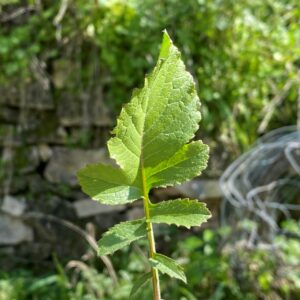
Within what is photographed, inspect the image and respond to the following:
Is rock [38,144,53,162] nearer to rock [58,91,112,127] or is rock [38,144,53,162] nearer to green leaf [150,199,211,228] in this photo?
rock [58,91,112,127]

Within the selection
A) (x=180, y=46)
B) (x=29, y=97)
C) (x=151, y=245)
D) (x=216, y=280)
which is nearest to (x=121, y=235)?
(x=151, y=245)

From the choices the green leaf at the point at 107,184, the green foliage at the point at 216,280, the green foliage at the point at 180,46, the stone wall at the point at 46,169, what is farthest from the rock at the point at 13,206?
the green leaf at the point at 107,184

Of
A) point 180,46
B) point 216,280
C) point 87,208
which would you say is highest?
point 180,46

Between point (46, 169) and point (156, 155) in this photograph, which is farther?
point (46, 169)

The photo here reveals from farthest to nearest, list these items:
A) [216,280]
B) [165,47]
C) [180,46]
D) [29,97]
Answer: [29,97], [180,46], [216,280], [165,47]

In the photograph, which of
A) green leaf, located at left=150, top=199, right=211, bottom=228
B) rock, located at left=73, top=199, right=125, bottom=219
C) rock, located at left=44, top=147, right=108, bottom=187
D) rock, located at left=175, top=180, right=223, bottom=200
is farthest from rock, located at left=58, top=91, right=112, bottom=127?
green leaf, located at left=150, top=199, right=211, bottom=228

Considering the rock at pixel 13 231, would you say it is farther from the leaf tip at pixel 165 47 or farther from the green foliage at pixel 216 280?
the leaf tip at pixel 165 47

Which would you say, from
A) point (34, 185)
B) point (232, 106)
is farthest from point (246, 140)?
point (34, 185)

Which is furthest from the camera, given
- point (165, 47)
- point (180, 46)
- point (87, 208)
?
point (87, 208)

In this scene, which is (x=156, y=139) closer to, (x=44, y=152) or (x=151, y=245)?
(x=151, y=245)
